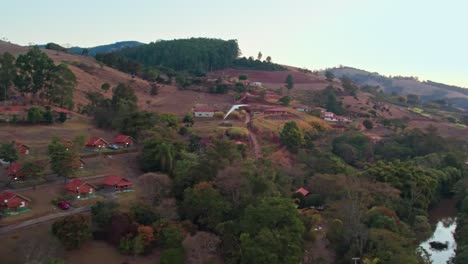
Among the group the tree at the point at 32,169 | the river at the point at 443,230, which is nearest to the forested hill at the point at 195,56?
the river at the point at 443,230

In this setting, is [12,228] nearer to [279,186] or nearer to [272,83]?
[279,186]

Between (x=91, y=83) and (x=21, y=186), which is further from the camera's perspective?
(x=91, y=83)

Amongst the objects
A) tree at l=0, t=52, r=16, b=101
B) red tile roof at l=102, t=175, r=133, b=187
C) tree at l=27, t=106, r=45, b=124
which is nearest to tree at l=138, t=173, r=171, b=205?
red tile roof at l=102, t=175, r=133, b=187

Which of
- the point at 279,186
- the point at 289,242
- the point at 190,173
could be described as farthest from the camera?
the point at 279,186

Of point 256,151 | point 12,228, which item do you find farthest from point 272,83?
point 12,228

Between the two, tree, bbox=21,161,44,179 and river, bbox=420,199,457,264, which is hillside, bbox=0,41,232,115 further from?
river, bbox=420,199,457,264

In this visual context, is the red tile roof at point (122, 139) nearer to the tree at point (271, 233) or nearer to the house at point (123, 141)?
the house at point (123, 141)
